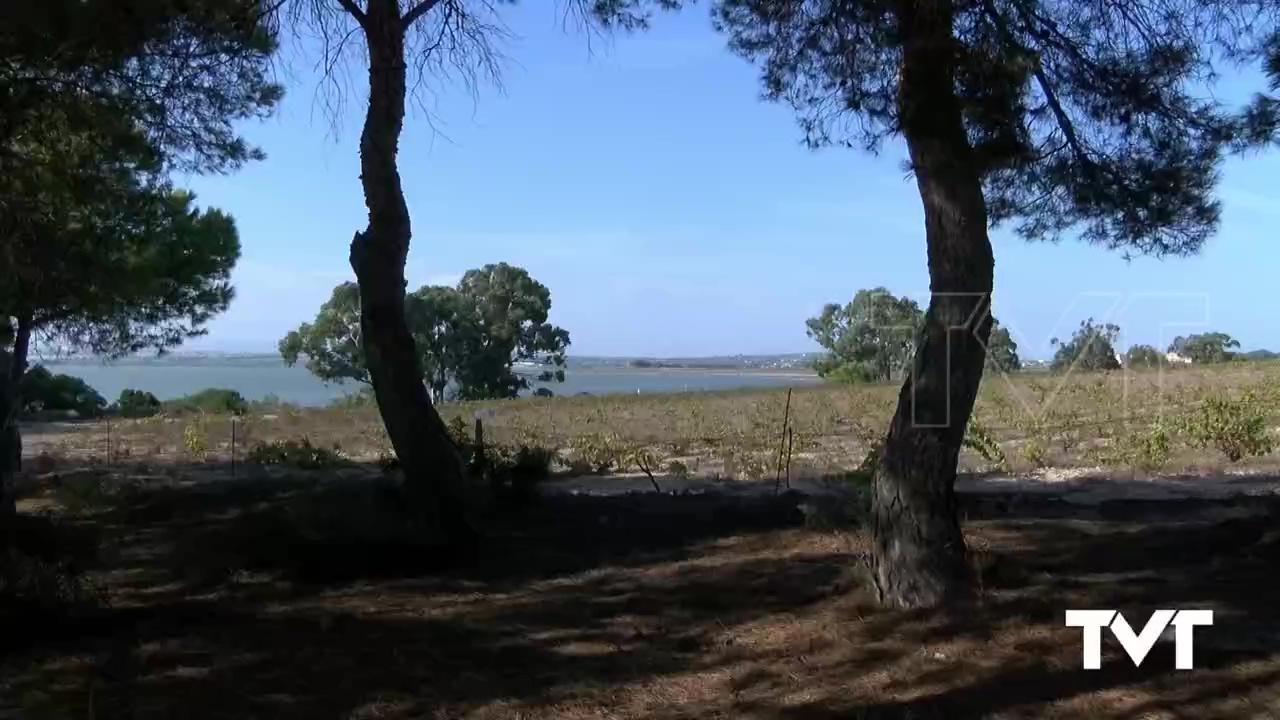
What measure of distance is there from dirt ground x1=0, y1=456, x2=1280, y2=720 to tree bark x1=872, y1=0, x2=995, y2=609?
0.26 meters

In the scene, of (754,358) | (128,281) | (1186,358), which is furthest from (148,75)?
(754,358)

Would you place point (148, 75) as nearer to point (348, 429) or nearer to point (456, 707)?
point (456, 707)

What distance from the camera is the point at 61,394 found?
35.6 metres

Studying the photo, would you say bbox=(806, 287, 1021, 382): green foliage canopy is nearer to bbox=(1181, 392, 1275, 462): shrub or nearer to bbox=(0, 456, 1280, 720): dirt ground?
bbox=(1181, 392, 1275, 462): shrub

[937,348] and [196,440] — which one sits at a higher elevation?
[937,348]

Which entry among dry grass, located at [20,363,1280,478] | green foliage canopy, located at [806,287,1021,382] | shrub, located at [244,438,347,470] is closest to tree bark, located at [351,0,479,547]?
dry grass, located at [20,363,1280,478]

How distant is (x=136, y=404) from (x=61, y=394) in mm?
5690

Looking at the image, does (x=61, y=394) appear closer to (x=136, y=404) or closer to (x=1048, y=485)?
(x=136, y=404)

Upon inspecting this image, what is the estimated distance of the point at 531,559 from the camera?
8031 mm

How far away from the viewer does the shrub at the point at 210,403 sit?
95.0ft

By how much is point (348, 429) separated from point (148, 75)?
47.2ft

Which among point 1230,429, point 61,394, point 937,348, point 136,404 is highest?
point 937,348
